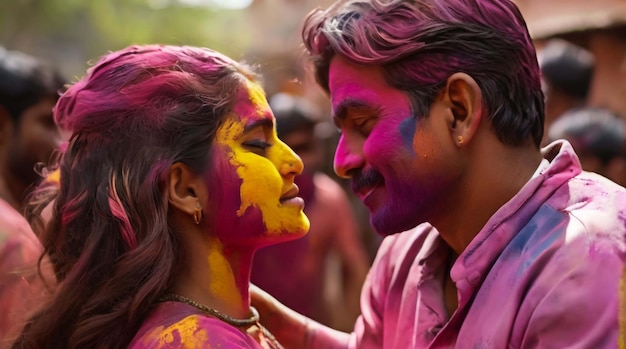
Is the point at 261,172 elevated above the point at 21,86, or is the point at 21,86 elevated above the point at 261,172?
the point at 261,172

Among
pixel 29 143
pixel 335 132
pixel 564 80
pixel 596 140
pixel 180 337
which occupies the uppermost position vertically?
pixel 180 337

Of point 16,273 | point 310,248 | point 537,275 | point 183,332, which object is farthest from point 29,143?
point 537,275

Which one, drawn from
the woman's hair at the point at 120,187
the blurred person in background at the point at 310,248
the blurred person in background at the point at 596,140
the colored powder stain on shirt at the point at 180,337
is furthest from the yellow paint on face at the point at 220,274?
the blurred person in background at the point at 596,140

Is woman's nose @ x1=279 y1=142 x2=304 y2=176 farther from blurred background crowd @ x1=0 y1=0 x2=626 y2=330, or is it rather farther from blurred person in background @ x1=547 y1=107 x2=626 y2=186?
blurred person in background @ x1=547 y1=107 x2=626 y2=186

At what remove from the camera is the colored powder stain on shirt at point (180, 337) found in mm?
2289

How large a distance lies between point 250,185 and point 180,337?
53cm

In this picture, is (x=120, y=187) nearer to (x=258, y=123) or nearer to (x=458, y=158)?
(x=258, y=123)

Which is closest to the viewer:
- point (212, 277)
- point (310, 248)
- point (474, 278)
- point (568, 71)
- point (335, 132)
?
point (474, 278)

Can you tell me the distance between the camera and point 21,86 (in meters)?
4.66

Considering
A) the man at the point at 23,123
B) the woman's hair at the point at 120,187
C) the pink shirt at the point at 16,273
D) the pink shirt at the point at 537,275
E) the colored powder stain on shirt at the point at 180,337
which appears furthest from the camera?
the man at the point at 23,123

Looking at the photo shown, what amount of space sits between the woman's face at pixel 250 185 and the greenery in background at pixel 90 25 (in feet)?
60.4

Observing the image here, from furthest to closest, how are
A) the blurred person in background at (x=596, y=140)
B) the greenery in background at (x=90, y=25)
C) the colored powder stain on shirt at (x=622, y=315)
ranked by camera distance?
the greenery in background at (x=90, y=25), the blurred person in background at (x=596, y=140), the colored powder stain on shirt at (x=622, y=315)

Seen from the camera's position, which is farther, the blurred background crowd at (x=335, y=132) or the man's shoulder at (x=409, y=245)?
the blurred background crowd at (x=335, y=132)

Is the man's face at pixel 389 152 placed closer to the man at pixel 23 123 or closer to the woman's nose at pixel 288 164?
the woman's nose at pixel 288 164
